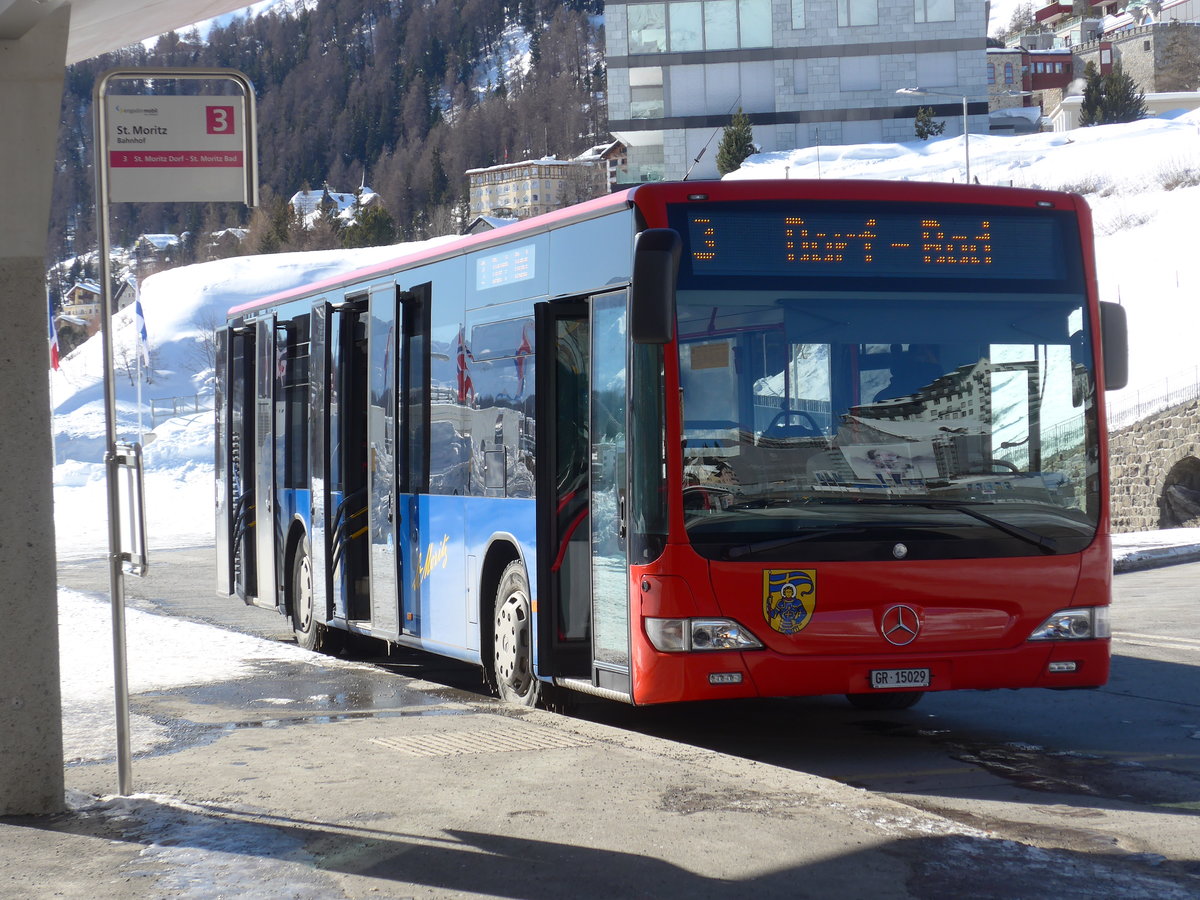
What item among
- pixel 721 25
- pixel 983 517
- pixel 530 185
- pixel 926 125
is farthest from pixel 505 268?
pixel 530 185

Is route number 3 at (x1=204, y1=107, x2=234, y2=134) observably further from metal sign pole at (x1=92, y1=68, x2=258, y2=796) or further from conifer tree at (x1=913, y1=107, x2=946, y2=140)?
conifer tree at (x1=913, y1=107, x2=946, y2=140)

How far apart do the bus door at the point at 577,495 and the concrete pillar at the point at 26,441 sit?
122 inches

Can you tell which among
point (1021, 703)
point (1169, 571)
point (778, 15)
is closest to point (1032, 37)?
point (778, 15)

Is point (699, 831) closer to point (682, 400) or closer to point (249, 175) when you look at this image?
point (682, 400)

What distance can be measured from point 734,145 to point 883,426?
8651cm

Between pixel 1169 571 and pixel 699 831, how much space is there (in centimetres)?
1745

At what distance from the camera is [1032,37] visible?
181875 millimetres

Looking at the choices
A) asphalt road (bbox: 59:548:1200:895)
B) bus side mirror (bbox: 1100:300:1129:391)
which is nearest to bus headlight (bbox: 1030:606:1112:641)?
asphalt road (bbox: 59:548:1200:895)

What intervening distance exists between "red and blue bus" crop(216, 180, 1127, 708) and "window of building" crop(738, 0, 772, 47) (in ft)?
293

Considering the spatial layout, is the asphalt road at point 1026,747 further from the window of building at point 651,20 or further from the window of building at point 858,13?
the window of building at point 858,13

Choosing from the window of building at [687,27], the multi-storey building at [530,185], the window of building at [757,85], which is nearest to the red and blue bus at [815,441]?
the window of building at [687,27]

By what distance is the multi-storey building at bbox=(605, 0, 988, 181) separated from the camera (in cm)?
9512

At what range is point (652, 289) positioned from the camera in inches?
310

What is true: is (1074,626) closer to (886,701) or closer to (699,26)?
(886,701)
